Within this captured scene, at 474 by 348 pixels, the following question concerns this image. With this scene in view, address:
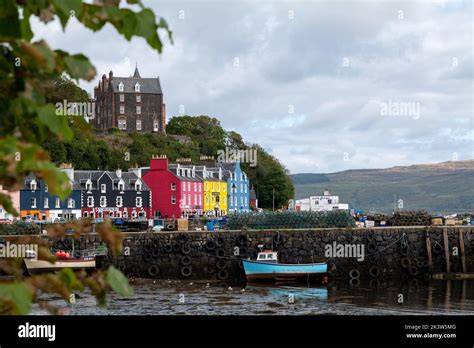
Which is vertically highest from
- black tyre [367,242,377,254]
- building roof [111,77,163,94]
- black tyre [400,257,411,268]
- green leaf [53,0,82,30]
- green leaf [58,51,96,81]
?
building roof [111,77,163,94]

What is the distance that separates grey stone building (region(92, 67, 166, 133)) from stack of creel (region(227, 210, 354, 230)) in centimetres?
7904

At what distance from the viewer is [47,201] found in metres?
73.4

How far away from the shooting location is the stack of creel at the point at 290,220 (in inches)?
2000

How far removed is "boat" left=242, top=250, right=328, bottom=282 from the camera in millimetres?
43406

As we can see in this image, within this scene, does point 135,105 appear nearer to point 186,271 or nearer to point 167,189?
point 167,189

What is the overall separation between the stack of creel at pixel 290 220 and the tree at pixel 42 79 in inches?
1891

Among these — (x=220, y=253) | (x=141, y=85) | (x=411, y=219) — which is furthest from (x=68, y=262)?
(x=141, y=85)

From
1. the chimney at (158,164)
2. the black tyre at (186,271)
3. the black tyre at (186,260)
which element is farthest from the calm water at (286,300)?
the chimney at (158,164)

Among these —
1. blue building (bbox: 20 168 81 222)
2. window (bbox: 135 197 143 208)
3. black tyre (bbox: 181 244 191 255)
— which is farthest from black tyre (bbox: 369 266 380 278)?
window (bbox: 135 197 143 208)

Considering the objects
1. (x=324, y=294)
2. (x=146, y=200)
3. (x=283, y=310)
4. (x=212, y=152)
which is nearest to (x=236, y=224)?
(x=324, y=294)

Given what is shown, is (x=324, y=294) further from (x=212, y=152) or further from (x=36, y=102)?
(x=212, y=152)

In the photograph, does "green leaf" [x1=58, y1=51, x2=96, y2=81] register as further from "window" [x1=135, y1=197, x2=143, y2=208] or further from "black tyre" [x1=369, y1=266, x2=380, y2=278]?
"window" [x1=135, y1=197, x2=143, y2=208]

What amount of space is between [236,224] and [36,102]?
5076cm
